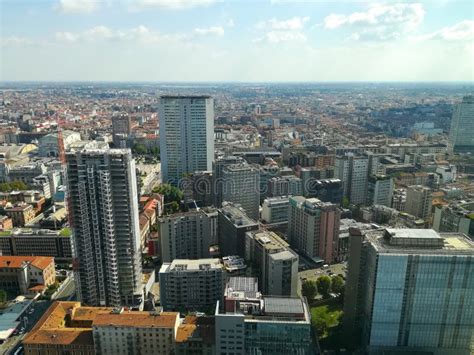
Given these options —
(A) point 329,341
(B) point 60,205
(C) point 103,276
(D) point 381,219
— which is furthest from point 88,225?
(D) point 381,219

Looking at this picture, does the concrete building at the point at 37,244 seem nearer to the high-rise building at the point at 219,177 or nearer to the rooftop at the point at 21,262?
the rooftop at the point at 21,262

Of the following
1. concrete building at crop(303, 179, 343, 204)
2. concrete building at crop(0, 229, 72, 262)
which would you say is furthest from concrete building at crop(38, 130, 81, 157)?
concrete building at crop(303, 179, 343, 204)

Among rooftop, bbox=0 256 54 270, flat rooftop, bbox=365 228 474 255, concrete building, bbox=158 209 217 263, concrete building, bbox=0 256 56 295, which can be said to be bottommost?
concrete building, bbox=0 256 56 295

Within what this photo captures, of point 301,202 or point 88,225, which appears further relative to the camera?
point 301,202

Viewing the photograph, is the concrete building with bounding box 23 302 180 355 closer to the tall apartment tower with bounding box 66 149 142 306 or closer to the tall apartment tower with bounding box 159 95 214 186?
the tall apartment tower with bounding box 66 149 142 306

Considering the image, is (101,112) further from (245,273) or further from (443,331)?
(443,331)

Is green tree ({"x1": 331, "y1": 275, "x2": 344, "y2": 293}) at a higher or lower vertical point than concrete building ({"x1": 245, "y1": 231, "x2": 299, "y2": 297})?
lower
